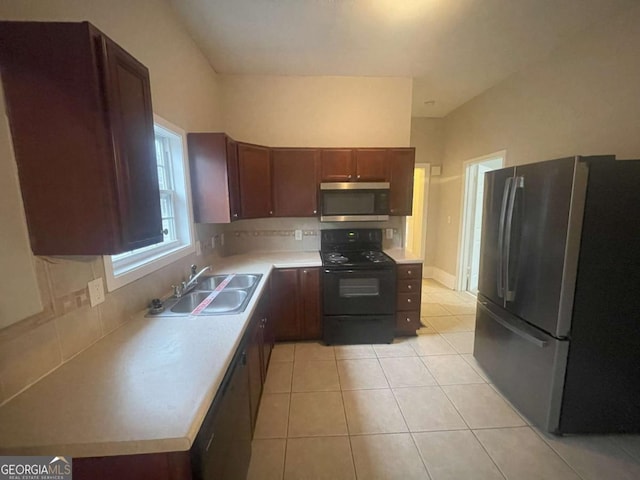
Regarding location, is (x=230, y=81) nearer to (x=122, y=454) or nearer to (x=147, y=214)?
(x=147, y=214)

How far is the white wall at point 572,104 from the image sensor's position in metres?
2.02

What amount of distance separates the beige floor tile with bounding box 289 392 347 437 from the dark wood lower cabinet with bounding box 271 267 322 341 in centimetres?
77

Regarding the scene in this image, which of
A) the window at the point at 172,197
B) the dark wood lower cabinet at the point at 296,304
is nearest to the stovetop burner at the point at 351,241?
the dark wood lower cabinet at the point at 296,304

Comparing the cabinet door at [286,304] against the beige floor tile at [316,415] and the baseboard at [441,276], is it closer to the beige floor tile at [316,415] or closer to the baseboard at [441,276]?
the beige floor tile at [316,415]

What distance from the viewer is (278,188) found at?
3.04m

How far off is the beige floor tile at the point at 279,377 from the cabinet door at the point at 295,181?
1574 millimetres

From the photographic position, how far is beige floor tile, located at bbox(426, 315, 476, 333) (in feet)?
10.5

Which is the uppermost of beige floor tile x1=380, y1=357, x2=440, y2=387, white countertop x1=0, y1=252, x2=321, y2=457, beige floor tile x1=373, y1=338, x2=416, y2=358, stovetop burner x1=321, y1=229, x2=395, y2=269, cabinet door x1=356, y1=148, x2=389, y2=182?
cabinet door x1=356, y1=148, x2=389, y2=182

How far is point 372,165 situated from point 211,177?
1.72m

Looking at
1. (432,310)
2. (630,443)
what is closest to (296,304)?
(432,310)

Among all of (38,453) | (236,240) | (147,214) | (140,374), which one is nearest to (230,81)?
(236,240)

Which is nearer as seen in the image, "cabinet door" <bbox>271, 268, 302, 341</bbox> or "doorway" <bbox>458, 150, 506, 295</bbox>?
"cabinet door" <bbox>271, 268, 302, 341</bbox>

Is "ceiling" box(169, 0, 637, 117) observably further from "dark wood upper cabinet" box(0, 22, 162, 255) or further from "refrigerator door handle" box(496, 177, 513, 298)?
"dark wood upper cabinet" box(0, 22, 162, 255)


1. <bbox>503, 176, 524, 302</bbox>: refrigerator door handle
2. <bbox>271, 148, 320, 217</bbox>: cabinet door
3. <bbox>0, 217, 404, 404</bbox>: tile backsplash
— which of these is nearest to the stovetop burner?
<bbox>271, 148, 320, 217</bbox>: cabinet door
